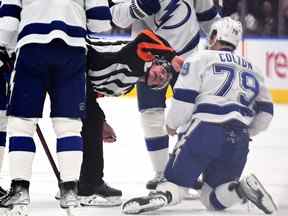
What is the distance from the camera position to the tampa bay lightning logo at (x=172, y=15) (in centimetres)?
438

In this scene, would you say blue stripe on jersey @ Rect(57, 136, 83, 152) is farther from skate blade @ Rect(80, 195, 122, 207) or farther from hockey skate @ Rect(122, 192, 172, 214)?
skate blade @ Rect(80, 195, 122, 207)

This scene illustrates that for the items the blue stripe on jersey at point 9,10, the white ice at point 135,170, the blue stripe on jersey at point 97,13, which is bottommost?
the white ice at point 135,170

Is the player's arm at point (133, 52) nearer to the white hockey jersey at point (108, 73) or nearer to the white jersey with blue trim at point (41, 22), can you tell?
the white hockey jersey at point (108, 73)

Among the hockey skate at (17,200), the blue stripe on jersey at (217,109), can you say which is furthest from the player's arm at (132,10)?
the hockey skate at (17,200)

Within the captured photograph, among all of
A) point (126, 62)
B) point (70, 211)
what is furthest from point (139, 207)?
point (126, 62)

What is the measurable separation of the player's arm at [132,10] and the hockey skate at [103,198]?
79 centimetres

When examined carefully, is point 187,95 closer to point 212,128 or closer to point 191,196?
point 212,128

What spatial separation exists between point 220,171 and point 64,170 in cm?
68

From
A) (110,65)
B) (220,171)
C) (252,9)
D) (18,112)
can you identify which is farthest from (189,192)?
(252,9)

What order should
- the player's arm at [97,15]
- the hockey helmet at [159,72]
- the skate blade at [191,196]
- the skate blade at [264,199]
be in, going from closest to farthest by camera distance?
the player's arm at [97,15], the skate blade at [264,199], the hockey helmet at [159,72], the skate blade at [191,196]

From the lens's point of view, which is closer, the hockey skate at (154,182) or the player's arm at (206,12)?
the hockey skate at (154,182)

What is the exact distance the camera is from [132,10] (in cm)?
439

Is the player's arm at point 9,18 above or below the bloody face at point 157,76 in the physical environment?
above

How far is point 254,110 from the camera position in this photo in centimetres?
400
